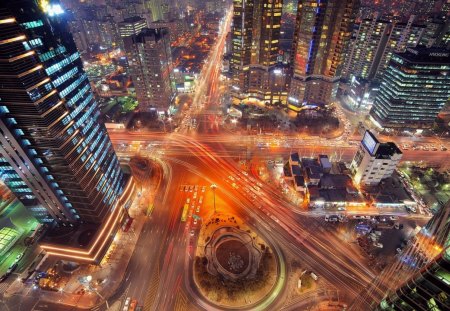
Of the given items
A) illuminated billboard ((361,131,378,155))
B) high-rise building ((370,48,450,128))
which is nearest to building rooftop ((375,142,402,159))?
illuminated billboard ((361,131,378,155))

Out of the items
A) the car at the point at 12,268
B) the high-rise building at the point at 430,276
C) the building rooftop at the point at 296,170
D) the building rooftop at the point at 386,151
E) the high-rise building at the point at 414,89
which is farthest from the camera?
the high-rise building at the point at 414,89

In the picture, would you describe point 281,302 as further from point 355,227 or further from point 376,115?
point 376,115

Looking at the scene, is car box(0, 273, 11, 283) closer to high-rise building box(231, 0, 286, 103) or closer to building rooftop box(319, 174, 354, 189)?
building rooftop box(319, 174, 354, 189)

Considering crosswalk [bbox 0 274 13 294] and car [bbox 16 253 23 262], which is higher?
car [bbox 16 253 23 262]

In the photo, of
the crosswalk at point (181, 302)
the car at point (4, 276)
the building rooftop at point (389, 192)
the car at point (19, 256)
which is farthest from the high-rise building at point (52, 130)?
the building rooftop at point (389, 192)

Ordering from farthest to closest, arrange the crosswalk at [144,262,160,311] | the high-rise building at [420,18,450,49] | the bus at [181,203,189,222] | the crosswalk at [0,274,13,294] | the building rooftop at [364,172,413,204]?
1. the high-rise building at [420,18,450,49]
2. the building rooftop at [364,172,413,204]
3. the bus at [181,203,189,222]
4. the crosswalk at [0,274,13,294]
5. the crosswalk at [144,262,160,311]

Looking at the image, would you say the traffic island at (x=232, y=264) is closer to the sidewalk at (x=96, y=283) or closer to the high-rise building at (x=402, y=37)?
the sidewalk at (x=96, y=283)

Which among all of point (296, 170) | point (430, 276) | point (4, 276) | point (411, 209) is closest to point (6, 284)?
point (4, 276)
